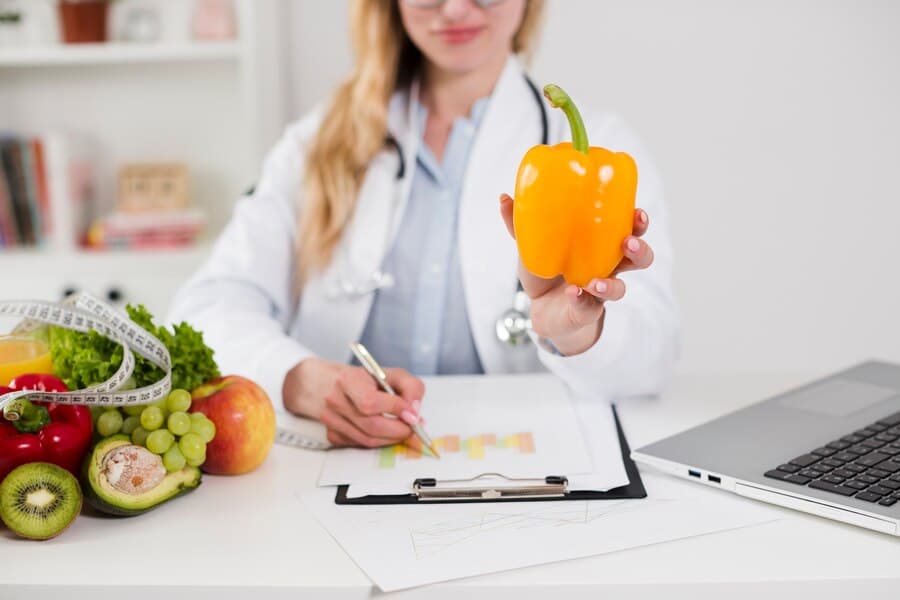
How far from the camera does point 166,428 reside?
3.63ft

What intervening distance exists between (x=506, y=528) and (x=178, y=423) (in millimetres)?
367

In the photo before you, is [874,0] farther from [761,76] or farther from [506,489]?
[506,489]

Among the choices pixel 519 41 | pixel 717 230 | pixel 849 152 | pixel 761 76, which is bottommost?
pixel 717 230

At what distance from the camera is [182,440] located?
110 centimetres

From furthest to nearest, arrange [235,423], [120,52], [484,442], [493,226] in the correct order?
[120,52] < [493,226] < [484,442] < [235,423]

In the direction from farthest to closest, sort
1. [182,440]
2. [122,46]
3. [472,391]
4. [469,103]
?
1. [122,46]
2. [469,103]
3. [472,391]
4. [182,440]

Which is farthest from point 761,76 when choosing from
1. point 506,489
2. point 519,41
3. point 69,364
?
point 69,364

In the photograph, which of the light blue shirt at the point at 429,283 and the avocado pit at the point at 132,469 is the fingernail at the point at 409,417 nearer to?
the avocado pit at the point at 132,469

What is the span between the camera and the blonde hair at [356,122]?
6.08 ft

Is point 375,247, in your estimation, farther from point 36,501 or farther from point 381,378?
point 36,501

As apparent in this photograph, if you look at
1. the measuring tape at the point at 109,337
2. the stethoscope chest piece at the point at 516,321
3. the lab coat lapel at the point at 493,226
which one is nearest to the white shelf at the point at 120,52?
the lab coat lapel at the point at 493,226

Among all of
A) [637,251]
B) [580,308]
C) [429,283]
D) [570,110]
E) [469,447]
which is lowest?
[429,283]

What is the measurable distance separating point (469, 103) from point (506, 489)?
1025 millimetres

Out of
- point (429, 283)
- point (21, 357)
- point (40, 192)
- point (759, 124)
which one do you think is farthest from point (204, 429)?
point (759, 124)
